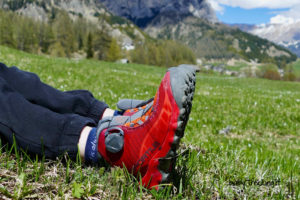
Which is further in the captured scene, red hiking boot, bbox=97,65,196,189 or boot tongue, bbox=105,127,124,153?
boot tongue, bbox=105,127,124,153

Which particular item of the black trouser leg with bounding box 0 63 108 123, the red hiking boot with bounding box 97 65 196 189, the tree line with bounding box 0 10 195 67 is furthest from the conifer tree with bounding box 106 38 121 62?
the red hiking boot with bounding box 97 65 196 189

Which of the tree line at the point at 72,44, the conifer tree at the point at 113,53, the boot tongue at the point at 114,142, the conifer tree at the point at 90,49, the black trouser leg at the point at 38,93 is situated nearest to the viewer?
the boot tongue at the point at 114,142

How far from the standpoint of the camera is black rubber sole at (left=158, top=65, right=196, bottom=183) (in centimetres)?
216

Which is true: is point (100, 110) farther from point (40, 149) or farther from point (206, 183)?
point (206, 183)

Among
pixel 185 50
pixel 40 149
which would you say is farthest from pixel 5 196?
pixel 185 50

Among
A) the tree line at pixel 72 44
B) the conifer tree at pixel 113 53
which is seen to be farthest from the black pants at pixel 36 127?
the conifer tree at pixel 113 53

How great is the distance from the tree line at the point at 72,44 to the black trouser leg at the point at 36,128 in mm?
101713

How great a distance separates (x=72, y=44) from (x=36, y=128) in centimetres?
13823

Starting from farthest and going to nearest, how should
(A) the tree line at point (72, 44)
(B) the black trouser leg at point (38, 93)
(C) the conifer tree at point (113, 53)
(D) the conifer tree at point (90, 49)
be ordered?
(A) the tree line at point (72, 44)
(C) the conifer tree at point (113, 53)
(D) the conifer tree at point (90, 49)
(B) the black trouser leg at point (38, 93)

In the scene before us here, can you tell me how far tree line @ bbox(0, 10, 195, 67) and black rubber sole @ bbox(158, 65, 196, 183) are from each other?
102178mm

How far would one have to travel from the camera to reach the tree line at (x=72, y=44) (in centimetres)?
10289

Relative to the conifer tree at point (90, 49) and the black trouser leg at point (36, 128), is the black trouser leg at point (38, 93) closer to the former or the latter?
the black trouser leg at point (36, 128)

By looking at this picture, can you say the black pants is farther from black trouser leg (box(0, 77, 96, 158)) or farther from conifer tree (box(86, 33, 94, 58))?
conifer tree (box(86, 33, 94, 58))

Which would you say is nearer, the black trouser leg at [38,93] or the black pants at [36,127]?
the black pants at [36,127]
